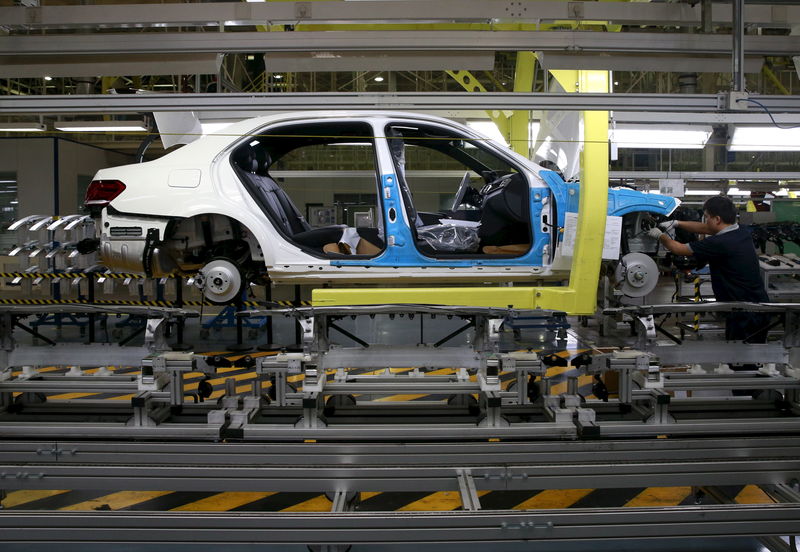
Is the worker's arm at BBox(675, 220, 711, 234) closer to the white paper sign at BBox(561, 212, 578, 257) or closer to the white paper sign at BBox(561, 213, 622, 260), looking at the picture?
the white paper sign at BBox(561, 213, 622, 260)

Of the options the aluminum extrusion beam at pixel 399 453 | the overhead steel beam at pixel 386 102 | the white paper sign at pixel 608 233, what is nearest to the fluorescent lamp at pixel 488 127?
the white paper sign at pixel 608 233

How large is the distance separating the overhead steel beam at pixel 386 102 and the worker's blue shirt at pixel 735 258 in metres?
0.89

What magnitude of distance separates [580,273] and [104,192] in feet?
11.8

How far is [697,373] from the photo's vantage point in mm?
3357

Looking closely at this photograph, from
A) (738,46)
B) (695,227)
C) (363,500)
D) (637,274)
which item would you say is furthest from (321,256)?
(738,46)

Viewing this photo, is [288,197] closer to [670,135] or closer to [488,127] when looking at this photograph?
[488,127]

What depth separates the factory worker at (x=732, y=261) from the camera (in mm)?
3762

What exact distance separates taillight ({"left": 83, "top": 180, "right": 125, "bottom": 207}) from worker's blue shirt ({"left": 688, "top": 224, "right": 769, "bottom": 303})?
4.08m

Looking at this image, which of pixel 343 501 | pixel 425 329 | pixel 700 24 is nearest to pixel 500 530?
pixel 343 501

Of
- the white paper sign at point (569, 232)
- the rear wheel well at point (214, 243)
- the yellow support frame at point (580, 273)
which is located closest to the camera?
the yellow support frame at point (580, 273)

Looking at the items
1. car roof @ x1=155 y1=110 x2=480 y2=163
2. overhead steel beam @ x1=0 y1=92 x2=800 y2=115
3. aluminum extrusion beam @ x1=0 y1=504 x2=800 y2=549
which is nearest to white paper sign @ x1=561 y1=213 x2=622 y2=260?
car roof @ x1=155 y1=110 x2=480 y2=163

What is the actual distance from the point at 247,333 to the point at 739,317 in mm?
5623

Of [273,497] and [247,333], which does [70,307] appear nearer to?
[273,497]

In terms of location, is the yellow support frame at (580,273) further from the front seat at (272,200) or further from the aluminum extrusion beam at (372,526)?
the aluminum extrusion beam at (372,526)
